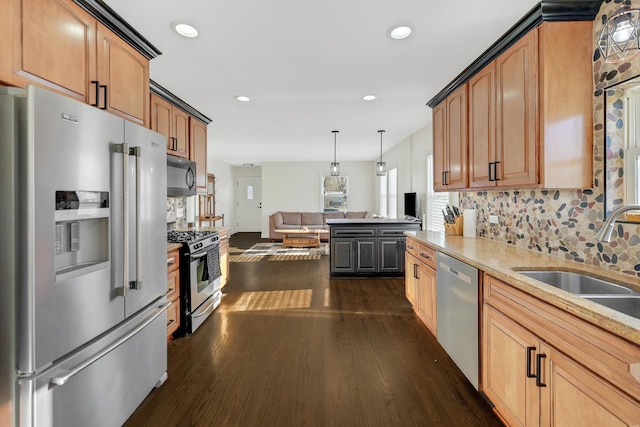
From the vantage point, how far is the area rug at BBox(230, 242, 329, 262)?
665cm

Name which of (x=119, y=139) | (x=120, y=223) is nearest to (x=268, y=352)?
(x=120, y=223)

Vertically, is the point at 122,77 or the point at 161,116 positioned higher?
the point at 161,116

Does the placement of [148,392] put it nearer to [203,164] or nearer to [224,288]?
[224,288]

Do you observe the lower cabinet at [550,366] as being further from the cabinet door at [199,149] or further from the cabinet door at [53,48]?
the cabinet door at [199,149]

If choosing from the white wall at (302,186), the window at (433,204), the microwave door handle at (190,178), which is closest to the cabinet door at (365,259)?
the window at (433,204)

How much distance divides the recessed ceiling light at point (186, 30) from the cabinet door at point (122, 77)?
354 mm

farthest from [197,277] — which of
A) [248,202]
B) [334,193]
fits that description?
[248,202]

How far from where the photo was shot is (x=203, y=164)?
4270 mm

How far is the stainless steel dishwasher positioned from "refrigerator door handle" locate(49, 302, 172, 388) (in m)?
2.06

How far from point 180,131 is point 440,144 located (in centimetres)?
299

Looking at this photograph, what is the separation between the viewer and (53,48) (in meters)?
1.55

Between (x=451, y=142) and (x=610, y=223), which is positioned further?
(x=451, y=142)

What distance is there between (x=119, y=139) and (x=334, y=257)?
368 centimetres

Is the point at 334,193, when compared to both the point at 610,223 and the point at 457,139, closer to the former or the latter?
the point at 457,139
